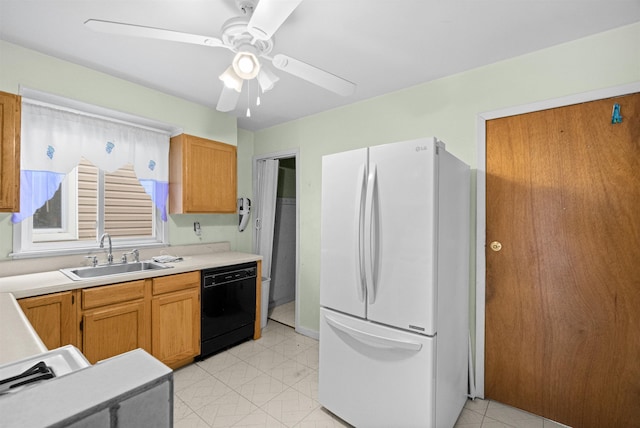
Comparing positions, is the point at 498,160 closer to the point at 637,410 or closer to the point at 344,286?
the point at 344,286

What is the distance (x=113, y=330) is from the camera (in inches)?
83.7

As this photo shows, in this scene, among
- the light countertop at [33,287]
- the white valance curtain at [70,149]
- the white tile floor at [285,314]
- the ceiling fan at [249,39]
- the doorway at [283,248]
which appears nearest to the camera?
the light countertop at [33,287]

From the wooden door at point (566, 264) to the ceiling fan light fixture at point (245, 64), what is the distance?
1733mm

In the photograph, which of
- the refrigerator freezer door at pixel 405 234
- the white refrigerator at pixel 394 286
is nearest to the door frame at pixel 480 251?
the white refrigerator at pixel 394 286

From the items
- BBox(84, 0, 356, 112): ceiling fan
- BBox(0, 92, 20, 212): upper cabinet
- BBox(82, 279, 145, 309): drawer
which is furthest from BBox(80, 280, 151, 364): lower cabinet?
BBox(84, 0, 356, 112): ceiling fan

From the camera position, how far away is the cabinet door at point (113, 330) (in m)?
2.01

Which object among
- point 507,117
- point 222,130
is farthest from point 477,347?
point 222,130

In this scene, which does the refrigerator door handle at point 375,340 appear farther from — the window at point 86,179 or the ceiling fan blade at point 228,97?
the window at point 86,179

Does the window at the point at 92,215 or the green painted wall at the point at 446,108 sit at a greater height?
the green painted wall at the point at 446,108

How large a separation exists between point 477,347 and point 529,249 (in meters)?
0.83

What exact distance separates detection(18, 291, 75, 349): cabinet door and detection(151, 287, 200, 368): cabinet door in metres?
0.52

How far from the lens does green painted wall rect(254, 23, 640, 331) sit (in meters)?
1.81

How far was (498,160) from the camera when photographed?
85.0 inches

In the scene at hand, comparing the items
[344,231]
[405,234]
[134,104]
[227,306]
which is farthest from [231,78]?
→ [227,306]
